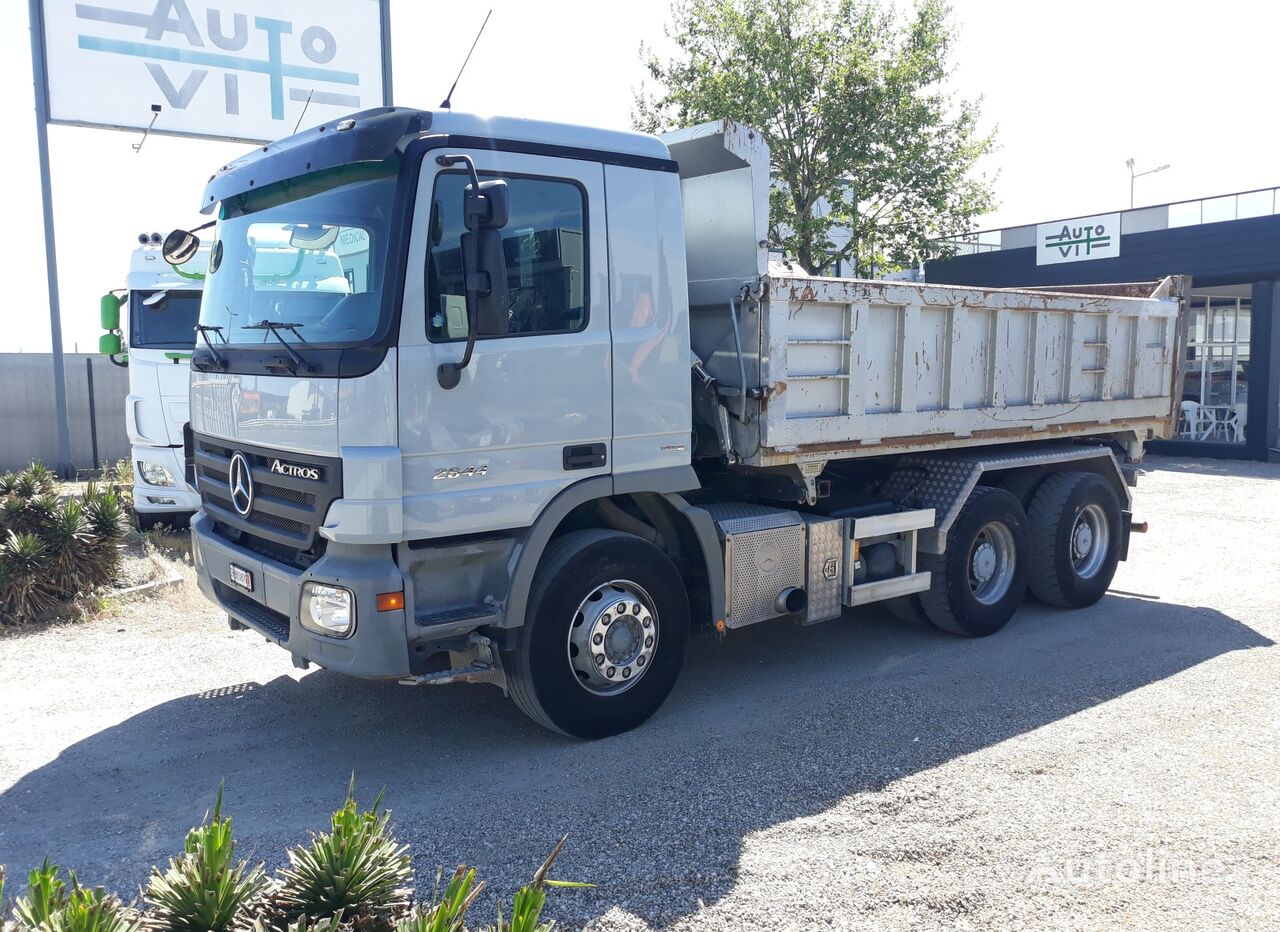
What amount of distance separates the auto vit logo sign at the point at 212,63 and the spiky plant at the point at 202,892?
13320 millimetres

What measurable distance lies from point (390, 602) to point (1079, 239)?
20190 mm

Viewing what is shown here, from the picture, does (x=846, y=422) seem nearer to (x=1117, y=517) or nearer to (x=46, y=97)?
(x=1117, y=517)

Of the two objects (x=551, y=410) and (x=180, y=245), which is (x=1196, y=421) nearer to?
(x=551, y=410)

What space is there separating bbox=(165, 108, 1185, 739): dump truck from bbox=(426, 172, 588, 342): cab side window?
14 mm

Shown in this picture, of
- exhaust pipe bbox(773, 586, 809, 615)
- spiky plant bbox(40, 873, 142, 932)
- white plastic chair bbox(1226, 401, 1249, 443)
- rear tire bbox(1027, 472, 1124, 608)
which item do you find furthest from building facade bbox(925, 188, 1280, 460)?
spiky plant bbox(40, 873, 142, 932)

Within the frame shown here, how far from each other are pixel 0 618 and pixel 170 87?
944 centimetres

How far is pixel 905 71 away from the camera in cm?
1759

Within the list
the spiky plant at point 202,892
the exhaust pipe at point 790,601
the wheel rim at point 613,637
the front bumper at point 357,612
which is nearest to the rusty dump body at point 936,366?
the exhaust pipe at point 790,601

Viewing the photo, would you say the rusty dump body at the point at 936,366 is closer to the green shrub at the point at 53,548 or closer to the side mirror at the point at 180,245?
the side mirror at the point at 180,245

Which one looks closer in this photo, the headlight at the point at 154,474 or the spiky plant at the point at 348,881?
the spiky plant at the point at 348,881

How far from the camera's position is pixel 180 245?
582 cm

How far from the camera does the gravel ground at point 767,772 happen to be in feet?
12.3

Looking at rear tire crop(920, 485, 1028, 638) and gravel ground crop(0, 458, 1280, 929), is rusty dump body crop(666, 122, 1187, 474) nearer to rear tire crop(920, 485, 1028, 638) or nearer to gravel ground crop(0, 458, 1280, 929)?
rear tire crop(920, 485, 1028, 638)

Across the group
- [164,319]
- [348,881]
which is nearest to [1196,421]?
[164,319]
